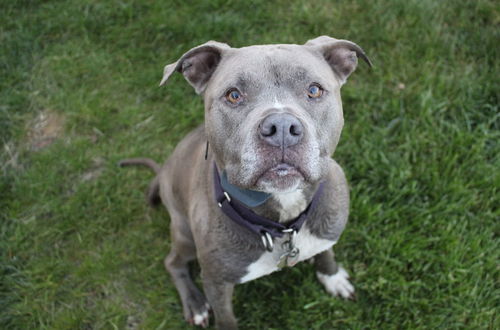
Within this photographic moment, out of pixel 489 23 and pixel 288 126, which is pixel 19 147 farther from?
pixel 489 23

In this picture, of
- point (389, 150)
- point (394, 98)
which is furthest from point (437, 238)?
point (394, 98)

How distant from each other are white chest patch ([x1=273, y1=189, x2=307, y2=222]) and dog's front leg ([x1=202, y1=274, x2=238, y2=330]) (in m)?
0.61

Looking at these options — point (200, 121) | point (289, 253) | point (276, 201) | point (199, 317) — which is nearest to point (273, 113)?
point (276, 201)

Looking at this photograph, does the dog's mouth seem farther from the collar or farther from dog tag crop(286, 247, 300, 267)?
dog tag crop(286, 247, 300, 267)

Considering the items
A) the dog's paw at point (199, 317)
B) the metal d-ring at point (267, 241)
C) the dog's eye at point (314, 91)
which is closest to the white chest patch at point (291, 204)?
the metal d-ring at point (267, 241)

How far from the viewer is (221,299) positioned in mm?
3080

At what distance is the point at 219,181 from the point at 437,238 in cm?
191

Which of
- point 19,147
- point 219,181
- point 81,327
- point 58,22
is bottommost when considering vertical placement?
point 81,327

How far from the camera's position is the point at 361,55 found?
8.75ft

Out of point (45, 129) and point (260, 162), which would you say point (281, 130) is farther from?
point (45, 129)

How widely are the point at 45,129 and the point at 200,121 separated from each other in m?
1.55

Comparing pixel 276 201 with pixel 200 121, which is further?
pixel 200 121

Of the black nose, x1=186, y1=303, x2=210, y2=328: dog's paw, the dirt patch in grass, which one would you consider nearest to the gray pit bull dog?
the black nose

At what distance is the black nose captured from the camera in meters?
2.10
